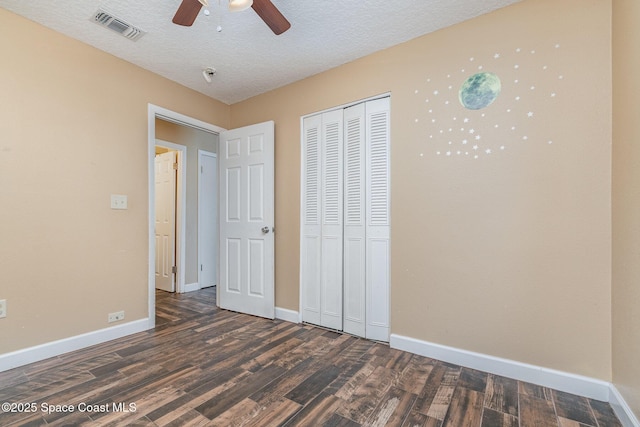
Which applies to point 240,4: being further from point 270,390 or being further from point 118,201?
point 270,390

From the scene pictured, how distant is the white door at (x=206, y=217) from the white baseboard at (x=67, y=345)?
1.73 meters

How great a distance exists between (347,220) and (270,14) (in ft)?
5.53

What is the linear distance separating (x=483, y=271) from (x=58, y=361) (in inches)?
123

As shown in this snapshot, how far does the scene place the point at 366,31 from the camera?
2.25 meters

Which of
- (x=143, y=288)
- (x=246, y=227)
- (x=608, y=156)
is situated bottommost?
(x=143, y=288)

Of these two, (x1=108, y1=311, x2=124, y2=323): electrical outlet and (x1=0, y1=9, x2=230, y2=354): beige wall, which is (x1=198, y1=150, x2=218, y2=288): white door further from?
(x1=108, y1=311, x2=124, y2=323): electrical outlet

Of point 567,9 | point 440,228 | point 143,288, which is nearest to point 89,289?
point 143,288

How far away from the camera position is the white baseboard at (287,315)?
3.00m

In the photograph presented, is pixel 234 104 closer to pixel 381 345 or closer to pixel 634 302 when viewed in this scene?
pixel 381 345

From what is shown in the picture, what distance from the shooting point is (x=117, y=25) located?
2.18 m

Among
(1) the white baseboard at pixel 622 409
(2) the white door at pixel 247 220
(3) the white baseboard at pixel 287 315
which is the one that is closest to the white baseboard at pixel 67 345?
(2) the white door at pixel 247 220

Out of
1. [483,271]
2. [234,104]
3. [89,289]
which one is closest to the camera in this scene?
[483,271]

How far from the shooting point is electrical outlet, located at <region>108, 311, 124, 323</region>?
254 cm

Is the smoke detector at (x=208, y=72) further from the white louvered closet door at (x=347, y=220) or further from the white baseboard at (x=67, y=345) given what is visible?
the white baseboard at (x=67, y=345)
